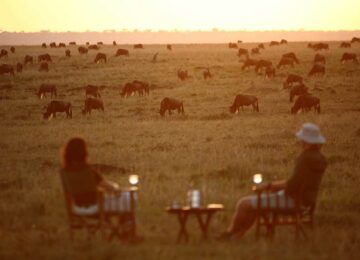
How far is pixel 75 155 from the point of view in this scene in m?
10.4

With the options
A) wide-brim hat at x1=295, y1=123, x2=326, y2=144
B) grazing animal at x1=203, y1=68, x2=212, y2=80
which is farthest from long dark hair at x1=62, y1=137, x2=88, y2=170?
grazing animal at x1=203, y1=68, x2=212, y2=80

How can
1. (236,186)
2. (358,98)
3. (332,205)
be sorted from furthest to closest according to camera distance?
(358,98), (236,186), (332,205)

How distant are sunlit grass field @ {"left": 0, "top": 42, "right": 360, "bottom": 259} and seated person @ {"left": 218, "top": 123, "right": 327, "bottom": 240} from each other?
0.40 metres

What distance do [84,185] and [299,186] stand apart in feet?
9.14

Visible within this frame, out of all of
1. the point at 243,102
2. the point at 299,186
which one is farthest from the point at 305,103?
the point at 299,186

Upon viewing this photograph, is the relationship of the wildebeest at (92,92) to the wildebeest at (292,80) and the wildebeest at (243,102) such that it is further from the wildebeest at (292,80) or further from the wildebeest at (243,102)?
the wildebeest at (292,80)

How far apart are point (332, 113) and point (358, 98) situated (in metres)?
5.97

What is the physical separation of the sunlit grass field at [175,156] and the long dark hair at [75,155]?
1.00 m

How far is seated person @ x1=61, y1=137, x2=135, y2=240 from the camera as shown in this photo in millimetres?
10336

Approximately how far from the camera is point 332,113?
31484 millimetres

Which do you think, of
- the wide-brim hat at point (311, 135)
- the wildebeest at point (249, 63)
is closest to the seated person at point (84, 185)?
the wide-brim hat at point (311, 135)

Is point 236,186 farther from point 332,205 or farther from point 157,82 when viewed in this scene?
point 157,82

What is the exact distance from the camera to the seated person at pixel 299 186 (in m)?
10.6

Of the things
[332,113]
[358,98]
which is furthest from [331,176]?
[358,98]
